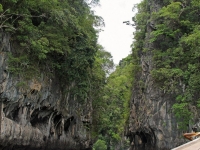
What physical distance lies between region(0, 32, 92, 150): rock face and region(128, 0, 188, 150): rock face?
4.62m

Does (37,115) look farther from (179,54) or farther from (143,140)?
(143,140)

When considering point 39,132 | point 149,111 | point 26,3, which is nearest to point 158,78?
point 149,111

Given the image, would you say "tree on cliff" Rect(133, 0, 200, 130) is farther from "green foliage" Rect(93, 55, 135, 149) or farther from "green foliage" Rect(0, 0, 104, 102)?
"green foliage" Rect(93, 55, 135, 149)

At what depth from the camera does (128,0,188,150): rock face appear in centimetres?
1991

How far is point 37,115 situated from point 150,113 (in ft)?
30.8

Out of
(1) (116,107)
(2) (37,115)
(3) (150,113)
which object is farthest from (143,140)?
(2) (37,115)

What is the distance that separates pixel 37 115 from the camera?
1568 cm

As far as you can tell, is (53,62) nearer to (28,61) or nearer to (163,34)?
(28,61)

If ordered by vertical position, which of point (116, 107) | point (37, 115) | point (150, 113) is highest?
point (116, 107)

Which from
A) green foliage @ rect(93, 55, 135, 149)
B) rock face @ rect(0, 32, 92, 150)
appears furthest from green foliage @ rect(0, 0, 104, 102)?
green foliage @ rect(93, 55, 135, 149)

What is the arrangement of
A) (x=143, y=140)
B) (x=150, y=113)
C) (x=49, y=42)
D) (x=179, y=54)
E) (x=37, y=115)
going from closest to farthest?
(x=49, y=42), (x=37, y=115), (x=179, y=54), (x=150, y=113), (x=143, y=140)

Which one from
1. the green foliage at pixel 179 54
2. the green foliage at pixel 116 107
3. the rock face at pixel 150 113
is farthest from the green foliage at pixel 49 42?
the green foliage at pixel 116 107

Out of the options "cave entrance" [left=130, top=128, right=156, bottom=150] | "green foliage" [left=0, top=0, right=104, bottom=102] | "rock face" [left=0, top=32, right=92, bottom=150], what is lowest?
"cave entrance" [left=130, top=128, right=156, bottom=150]

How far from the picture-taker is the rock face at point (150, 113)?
65.3 feet
